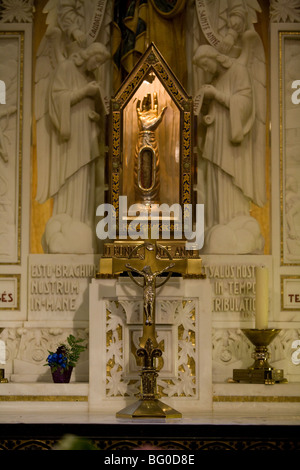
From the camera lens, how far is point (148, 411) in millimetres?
6930

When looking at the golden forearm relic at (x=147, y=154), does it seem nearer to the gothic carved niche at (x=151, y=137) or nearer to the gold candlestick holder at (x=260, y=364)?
the gothic carved niche at (x=151, y=137)

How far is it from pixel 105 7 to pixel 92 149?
1.24 m

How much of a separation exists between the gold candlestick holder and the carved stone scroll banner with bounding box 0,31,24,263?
2132 millimetres

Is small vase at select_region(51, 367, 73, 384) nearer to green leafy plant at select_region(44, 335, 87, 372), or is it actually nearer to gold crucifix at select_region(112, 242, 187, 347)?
green leafy plant at select_region(44, 335, 87, 372)

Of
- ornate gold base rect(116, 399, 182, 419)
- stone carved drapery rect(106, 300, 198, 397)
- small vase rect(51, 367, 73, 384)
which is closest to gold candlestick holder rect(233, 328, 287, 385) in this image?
stone carved drapery rect(106, 300, 198, 397)

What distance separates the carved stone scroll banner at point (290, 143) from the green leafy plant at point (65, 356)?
1952 millimetres

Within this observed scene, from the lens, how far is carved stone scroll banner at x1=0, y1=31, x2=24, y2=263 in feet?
28.3

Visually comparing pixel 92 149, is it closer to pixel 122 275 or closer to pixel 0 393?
pixel 122 275

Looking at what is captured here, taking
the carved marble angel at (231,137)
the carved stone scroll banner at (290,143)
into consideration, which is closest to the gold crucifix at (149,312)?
the carved marble angel at (231,137)

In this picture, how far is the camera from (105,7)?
346 inches

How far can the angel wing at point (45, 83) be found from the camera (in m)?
8.73
